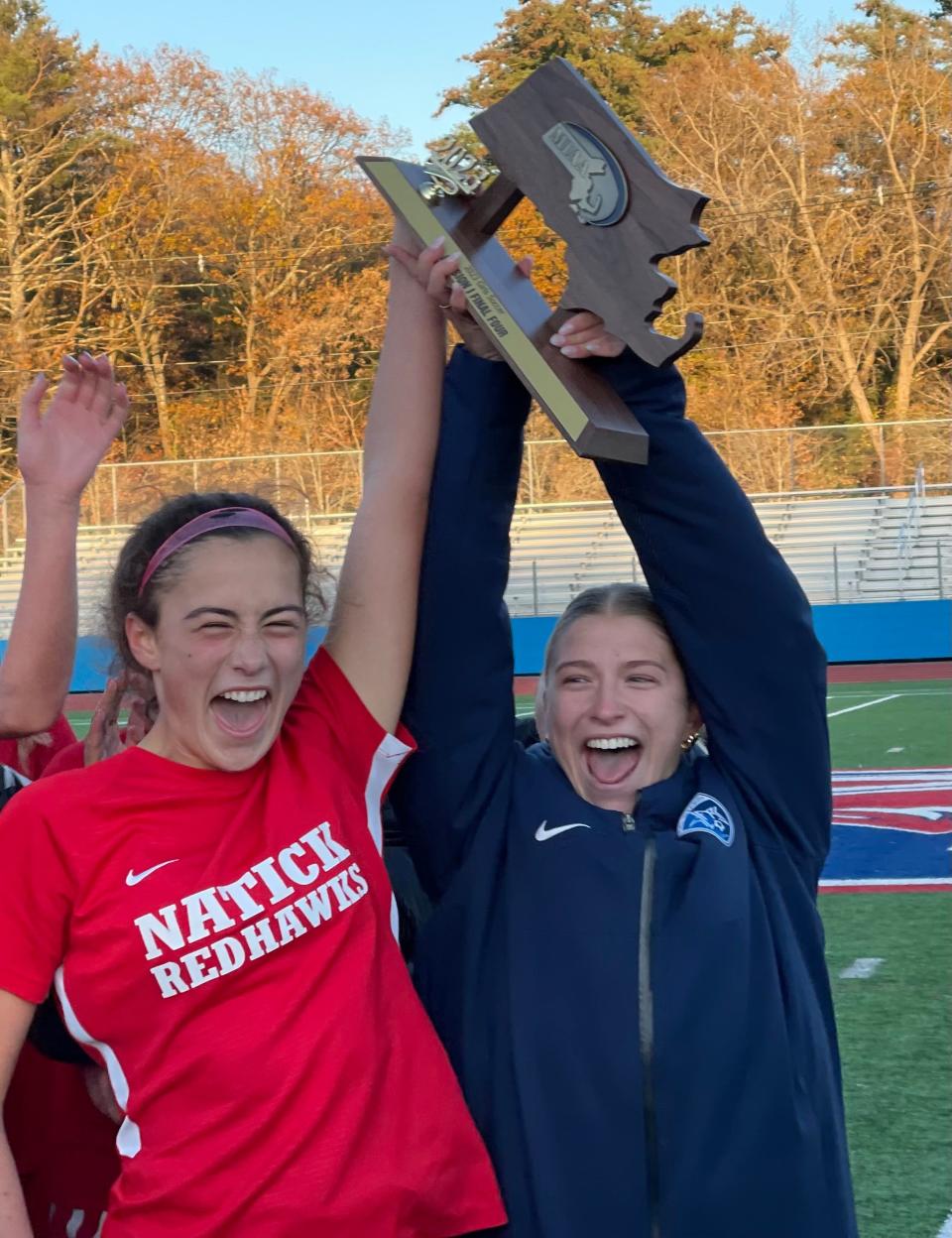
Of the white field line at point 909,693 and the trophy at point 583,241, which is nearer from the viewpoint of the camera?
the trophy at point 583,241

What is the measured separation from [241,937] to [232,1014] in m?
0.08

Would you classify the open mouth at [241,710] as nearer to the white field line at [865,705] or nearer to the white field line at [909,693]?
the white field line at [865,705]

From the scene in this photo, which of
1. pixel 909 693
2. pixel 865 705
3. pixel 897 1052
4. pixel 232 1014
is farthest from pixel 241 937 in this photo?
pixel 909 693

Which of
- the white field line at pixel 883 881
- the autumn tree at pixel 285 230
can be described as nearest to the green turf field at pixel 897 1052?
the white field line at pixel 883 881

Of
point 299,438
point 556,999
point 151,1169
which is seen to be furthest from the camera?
point 299,438

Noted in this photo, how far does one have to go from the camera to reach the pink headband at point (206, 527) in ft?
5.98

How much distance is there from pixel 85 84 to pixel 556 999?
34.5 m

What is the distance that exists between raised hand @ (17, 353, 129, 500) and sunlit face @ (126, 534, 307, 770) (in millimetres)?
299

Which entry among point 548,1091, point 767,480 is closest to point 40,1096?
point 548,1091

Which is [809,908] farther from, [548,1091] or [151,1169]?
[151,1169]

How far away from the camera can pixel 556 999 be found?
5.60 feet

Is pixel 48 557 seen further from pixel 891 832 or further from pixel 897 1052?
pixel 891 832

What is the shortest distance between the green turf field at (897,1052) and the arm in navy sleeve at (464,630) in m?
0.59

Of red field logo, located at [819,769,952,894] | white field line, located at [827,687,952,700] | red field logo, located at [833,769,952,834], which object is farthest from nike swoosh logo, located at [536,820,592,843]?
white field line, located at [827,687,952,700]
